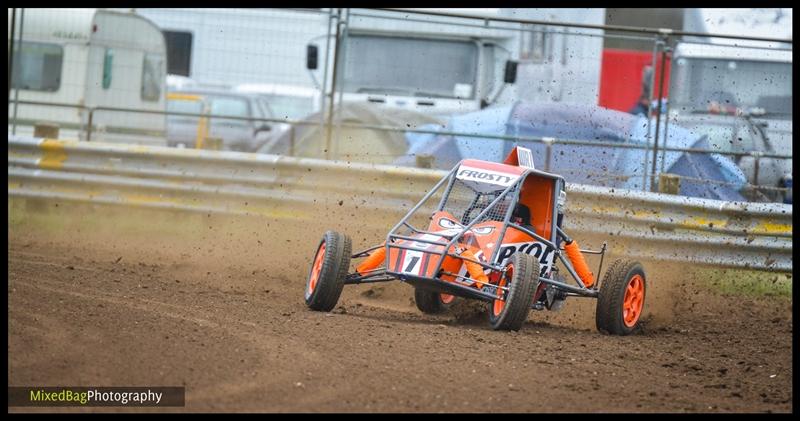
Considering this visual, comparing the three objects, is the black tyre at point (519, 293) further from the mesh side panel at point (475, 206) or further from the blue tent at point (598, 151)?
the blue tent at point (598, 151)

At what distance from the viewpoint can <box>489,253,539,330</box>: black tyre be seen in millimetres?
6980

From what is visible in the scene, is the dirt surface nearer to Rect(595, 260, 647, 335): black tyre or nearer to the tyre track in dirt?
the tyre track in dirt

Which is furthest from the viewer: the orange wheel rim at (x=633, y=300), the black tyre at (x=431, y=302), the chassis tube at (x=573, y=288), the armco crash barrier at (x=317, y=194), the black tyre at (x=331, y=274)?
the armco crash barrier at (x=317, y=194)

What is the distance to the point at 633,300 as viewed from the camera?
823 cm

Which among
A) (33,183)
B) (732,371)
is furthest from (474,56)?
(732,371)

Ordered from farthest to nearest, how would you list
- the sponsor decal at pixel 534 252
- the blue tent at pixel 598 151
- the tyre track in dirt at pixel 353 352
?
the blue tent at pixel 598 151
the sponsor decal at pixel 534 252
the tyre track in dirt at pixel 353 352

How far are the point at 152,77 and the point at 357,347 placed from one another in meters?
12.1

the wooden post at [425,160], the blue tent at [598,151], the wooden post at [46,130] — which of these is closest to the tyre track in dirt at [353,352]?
the wooden post at [425,160]

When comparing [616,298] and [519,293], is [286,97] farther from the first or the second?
→ [519,293]

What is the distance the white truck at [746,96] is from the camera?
11023mm

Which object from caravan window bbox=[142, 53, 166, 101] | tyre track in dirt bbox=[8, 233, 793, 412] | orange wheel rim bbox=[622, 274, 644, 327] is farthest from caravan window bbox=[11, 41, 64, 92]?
orange wheel rim bbox=[622, 274, 644, 327]

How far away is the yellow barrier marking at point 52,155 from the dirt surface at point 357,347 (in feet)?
6.43

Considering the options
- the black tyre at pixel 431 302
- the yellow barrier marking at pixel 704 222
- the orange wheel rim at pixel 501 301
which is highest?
the yellow barrier marking at pixel 704 222

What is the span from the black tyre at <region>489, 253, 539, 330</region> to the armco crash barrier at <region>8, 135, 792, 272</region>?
3006mm
